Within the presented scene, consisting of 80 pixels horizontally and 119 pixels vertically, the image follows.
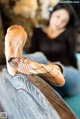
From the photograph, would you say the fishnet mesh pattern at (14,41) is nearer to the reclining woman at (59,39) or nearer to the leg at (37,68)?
the leg at (37,68)

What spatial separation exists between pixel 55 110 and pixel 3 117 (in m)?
0.39

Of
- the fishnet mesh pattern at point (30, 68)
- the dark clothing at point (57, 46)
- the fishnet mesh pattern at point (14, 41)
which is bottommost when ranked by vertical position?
the dark clothing at point (57, 46)

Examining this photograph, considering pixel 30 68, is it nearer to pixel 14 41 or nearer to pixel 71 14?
pixel 14 41

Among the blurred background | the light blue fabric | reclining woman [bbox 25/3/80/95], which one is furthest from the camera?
the blurred background

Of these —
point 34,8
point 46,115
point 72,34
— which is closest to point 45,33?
point 72,34

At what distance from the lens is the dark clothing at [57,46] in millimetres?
1741

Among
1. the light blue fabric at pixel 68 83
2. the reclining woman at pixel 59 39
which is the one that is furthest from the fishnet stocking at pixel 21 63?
the reclining woman at pixel 59 39

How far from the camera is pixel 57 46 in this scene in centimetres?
174

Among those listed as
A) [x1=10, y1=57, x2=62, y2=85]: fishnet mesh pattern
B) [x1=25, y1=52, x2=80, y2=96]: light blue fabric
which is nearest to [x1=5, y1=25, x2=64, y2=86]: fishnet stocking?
[x1=10, y1=57, x2=62, y2=85]: fishnet mesh pattern

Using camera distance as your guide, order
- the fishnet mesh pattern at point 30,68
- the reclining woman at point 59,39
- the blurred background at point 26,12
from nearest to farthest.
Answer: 1. the fishnet mesh pattern at point 30,68
2. the reclining woman at point 59,39
3. the blurred background at point 26,12

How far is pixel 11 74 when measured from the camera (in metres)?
0.94

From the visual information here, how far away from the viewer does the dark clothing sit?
1.74 meters

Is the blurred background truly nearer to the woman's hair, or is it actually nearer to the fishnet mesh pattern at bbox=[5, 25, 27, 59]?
the woman's hair

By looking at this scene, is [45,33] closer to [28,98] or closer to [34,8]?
[34,8]
